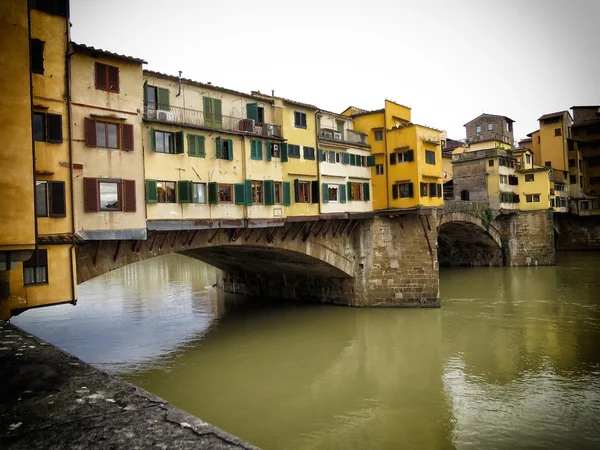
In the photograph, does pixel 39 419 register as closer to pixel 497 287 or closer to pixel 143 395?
pixel 143 395

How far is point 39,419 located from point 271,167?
19.1 metres

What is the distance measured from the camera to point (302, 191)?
2566cm

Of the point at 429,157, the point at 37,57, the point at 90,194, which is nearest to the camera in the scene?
the point at 37,57

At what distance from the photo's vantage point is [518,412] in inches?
563

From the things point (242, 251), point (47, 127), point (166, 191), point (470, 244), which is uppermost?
point (47, 127)

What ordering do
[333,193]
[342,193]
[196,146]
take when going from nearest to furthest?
1. [196,146]
2. [333,193]
3. [342,193]

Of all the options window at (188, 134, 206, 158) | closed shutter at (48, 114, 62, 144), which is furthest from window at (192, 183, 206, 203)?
closed shutter at (48, 114, 62, 144)

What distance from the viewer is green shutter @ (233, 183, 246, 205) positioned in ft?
71.8

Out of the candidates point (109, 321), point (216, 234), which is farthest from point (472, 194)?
point (109, 321)

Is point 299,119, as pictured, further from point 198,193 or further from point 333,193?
point 198,193

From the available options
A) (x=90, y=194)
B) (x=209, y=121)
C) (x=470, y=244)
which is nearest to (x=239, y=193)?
(x=209, y=121)

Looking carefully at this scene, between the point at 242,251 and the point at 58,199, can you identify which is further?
the point at 242,251

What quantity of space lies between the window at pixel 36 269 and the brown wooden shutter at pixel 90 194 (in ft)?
7.42

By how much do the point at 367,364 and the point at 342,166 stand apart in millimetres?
12909
